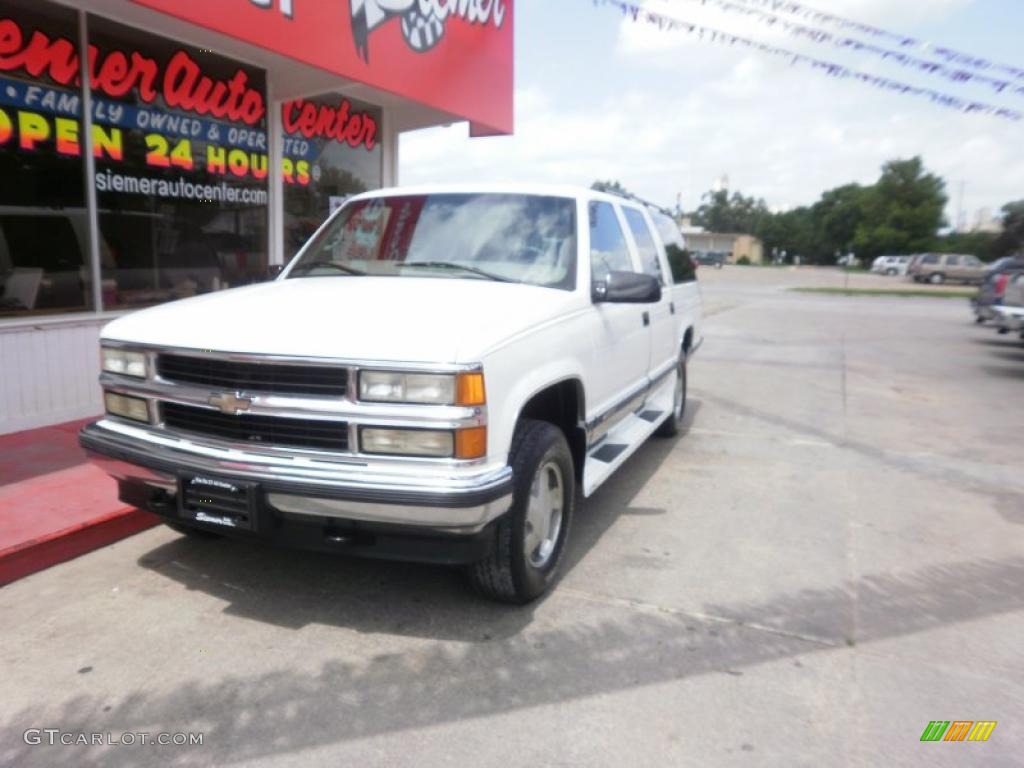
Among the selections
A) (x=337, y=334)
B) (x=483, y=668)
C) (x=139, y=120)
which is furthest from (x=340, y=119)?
(x=483, y=668)

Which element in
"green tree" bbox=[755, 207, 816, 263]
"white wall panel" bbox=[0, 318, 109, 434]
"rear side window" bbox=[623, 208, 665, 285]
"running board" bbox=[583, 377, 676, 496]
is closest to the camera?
"running board" bbox=[583, 377, 676, 496]

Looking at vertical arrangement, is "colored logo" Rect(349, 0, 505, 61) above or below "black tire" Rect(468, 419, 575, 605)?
above

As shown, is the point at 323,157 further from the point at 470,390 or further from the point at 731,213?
the point at 731,213

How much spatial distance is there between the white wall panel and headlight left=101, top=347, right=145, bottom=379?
2741mm

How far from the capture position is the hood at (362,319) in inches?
118

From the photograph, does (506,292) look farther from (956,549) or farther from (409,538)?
(956,549)

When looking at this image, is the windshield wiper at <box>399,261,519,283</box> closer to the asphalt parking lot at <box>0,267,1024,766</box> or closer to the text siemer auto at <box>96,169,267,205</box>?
the asphalt parking lot at <box>0,267,1024,766</box>

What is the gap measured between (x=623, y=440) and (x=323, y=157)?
20.1 feet

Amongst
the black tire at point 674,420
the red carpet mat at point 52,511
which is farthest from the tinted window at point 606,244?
the red carpet mat at point 52,511

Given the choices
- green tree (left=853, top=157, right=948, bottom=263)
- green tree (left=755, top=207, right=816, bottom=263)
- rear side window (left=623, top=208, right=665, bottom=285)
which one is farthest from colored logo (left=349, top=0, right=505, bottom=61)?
green tree (left=755, top=207, right=816, bottom=263)

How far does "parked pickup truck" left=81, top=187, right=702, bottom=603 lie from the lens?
9.71ft

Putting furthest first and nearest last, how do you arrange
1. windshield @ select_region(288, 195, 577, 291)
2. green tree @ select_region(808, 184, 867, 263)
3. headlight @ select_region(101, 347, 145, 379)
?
green tree @ select_region(808, 184, 867, 263)
windshield @ select_region(288, 195, 577, 291)
headlight @ select_region(101, 347, 145, 379)

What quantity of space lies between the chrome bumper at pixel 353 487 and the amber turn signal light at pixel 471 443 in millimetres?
73

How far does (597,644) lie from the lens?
3285 mm
